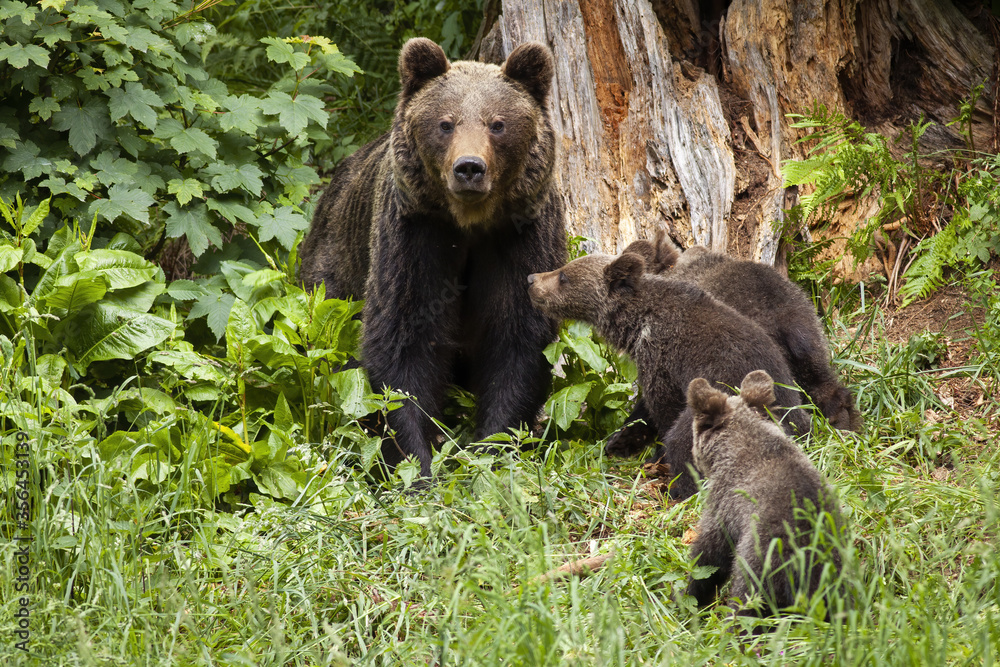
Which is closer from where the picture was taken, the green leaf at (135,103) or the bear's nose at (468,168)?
the bear's nose at (468,168)

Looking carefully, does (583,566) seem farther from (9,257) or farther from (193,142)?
(193,142)

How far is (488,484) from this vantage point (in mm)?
3885

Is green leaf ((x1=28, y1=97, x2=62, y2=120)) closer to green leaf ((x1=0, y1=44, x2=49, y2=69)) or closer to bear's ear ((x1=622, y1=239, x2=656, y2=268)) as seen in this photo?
green leaf ((x1=0, y1=44, x2=49, y2=69))

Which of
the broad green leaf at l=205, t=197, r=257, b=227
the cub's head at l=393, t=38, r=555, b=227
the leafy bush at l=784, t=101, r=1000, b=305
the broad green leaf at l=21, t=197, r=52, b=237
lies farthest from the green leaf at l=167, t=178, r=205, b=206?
the leafy bush at l=784, t=101, r=1000, b=305

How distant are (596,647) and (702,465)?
1025 mm

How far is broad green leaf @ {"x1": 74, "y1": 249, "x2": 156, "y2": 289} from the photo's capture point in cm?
487

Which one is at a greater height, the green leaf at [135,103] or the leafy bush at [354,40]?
the leafy bush at [354,40]

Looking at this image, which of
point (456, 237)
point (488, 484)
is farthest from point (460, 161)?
point (488, 484)

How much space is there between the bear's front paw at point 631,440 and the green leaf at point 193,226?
2.69m

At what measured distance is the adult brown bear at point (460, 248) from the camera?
4871 mm

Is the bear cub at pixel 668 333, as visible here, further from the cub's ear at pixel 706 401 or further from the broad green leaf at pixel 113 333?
the broad green leaf at pixel 113 333

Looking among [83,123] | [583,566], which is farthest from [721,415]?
[83,123]

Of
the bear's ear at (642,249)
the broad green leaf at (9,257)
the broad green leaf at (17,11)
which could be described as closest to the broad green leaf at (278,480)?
the broad green leaf at (9,257)

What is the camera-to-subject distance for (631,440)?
5.16 m
